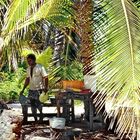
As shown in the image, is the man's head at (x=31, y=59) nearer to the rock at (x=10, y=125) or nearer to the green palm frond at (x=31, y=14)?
the green palm frond at (x=31, y=14)

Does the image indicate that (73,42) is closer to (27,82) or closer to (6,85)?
(27,82)

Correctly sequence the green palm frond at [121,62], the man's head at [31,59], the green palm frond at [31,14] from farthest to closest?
the man's head at [31,59] → the green palm frond at [31,14] → the green palm frond at [121,62]

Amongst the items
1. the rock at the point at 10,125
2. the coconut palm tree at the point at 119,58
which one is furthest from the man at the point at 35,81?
the coconut palm tree at the point at 119,58

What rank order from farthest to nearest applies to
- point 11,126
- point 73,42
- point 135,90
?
1. point 73,42
2. point 11,126
3. point 135,90

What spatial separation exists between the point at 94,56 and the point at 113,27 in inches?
18.5

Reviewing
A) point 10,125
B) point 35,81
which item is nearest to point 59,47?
point 35,81

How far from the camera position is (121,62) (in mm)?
5848

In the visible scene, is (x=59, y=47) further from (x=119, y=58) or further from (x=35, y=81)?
(x=119, y=58)

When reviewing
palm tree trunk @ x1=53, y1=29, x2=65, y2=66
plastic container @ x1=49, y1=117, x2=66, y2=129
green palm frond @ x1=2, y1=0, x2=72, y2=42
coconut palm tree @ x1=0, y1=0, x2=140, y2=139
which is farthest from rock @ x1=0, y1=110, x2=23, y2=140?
palm tree trunk @ x1=53, y1=29, x2=65, y2=66

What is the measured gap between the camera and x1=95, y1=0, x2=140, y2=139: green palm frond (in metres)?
5.65

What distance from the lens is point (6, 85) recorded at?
18.8 metres

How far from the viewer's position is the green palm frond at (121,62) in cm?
565

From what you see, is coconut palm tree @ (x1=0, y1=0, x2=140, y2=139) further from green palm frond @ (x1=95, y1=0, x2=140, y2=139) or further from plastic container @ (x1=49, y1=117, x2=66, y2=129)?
plastic container @ (x1=49, y1=117, x2=66, y2=129)

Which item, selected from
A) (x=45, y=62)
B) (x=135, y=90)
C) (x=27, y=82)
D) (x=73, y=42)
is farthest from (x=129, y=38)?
(x=45, y=62)
